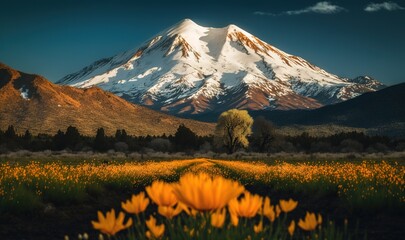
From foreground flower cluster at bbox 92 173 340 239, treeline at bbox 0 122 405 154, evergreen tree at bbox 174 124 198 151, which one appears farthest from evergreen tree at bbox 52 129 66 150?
foreground flower cluster at bbox 92 173 340 239

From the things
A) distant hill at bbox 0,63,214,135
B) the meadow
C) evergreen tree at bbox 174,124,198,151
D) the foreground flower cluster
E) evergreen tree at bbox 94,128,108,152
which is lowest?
the meadow

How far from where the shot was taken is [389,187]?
11.8 metres

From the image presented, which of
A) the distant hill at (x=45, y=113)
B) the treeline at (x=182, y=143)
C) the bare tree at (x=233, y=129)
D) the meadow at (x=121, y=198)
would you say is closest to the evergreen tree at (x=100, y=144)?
the treeline at (x=182, y=143)

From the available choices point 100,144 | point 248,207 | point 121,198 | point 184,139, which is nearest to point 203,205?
point 248,207

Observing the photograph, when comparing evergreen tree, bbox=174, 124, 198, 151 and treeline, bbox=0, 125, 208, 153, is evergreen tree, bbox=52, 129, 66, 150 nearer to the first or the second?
treeline, bbox=0, 125, 208, 153

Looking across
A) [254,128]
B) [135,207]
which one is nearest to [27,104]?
[254,128]

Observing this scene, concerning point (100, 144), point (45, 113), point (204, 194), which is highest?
point (45, 113)

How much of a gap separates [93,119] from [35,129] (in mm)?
40208

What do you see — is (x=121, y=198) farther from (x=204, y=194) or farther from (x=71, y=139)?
(x=71, y=139)

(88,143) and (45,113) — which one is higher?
(45,113)

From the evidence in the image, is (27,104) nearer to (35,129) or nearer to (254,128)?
(35,129)

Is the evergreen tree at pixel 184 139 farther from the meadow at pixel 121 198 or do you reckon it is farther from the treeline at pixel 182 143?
the meadow at pixel 121 198

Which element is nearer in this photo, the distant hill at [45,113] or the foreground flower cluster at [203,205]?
the foreground flower cluster at [203,205]

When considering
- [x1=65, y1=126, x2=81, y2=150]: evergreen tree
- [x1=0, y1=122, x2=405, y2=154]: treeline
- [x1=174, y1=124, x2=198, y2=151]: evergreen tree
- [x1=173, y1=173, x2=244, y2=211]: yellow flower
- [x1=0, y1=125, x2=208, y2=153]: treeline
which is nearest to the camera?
[x1=173, y1=173, x2=244, y2=211]: yellow flower
